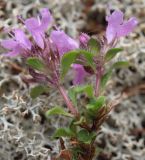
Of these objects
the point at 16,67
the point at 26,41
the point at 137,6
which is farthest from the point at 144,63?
the point at 26,41

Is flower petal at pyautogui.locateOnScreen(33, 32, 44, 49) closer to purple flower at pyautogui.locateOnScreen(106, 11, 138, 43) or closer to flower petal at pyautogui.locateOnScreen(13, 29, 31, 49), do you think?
flower petal at pyautogui.locateOnScreen(13, 29, 31, 49)

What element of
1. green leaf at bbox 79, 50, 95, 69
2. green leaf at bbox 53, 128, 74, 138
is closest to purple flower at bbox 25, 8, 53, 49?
green leaf at bbox 79, 50, 95, 69

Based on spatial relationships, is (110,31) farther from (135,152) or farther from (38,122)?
(135,152)

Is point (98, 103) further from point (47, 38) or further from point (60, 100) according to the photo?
point (60, 100)

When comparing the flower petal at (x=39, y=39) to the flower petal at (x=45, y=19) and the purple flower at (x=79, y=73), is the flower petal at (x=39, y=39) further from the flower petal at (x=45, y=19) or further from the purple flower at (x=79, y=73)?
the purple flower at (x=79, y=73)

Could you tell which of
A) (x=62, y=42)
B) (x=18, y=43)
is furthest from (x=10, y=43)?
(x=62, y=42)
